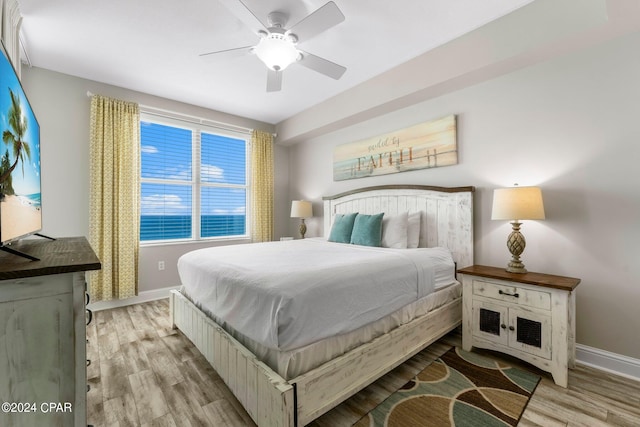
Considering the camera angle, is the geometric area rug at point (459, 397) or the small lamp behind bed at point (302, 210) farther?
the small lamp behind bed at point (302, 210)

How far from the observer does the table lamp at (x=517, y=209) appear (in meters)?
2.10

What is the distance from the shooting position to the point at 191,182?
413 centimetres

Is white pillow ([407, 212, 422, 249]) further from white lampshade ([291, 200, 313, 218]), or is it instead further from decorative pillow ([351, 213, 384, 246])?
white lampshade ([291, 200, 313, 218])

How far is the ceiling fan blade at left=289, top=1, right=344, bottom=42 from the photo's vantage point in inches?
69.9

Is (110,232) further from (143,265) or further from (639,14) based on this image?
(639,14)

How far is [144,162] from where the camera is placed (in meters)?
3.76

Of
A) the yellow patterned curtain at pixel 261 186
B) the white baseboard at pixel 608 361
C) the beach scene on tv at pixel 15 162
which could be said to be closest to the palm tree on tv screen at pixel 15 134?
the beach scene on tv at pixel 15 162

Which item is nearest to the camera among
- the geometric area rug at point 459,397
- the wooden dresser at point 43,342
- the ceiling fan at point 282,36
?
the wooden dresser at point 43,342

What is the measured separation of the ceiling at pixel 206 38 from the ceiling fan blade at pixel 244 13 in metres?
0.07

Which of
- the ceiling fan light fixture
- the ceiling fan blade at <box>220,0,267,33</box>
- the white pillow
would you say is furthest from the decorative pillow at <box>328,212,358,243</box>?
the ceiling fan blade at <box>220,0,267,33</box>

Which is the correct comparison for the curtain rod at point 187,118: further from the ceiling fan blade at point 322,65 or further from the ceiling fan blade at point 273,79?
the ceiling fan blade at point 322,65

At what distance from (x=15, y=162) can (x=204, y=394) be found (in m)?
1.57

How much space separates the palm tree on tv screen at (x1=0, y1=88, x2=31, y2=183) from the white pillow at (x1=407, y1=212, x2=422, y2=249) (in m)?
2.84

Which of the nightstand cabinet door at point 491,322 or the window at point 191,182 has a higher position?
the window at point 191,182
